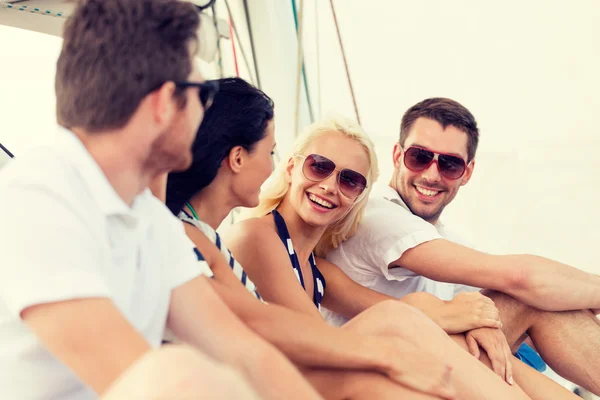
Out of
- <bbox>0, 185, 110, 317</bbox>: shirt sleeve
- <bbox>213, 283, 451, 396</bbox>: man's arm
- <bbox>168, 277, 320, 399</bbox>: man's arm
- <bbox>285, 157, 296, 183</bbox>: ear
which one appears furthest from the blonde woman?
<bbox>0, 185, 110, 317</bbox>: shirt sleeve

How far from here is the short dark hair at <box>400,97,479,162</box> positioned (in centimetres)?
188

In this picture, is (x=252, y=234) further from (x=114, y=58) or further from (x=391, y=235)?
(x=114, y=58)

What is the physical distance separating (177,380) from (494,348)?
103 cm

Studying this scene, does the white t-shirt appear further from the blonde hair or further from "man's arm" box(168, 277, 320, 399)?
"man's arm" box(168, 277, 320, 399)

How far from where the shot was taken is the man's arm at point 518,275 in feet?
5.06

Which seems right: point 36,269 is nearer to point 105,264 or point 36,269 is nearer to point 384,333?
point 105,264

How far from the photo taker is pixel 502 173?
4.14 m

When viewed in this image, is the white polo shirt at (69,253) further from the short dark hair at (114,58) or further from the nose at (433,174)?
the nose at (433,174)

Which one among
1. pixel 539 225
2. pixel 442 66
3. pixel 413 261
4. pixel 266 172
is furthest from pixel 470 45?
pixel 266 172

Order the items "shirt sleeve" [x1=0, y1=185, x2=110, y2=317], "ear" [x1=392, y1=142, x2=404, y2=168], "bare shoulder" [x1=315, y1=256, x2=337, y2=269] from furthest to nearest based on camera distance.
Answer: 1. "ear" [x1=392, y1=142, x2=404, y2=168]
2. "bare shoulder" [x1=315, y1=256, x2=337, y2=269]
3. "shirt sleeve" [x1=0, y1=185, x2=110, y2=317]

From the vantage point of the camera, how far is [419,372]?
108 cm

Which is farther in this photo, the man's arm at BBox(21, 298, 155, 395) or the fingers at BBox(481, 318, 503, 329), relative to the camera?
the fingers at BBox(481, 318, 503, 329)

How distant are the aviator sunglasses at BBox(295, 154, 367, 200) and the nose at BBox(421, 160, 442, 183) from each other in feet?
1.20

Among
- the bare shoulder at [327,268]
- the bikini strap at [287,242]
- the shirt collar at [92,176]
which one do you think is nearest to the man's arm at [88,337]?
the shirt collar at [92,176]
